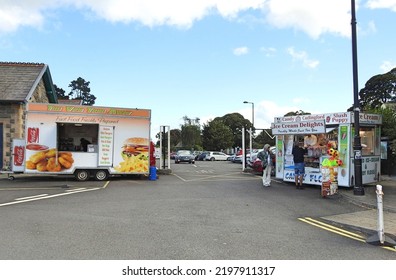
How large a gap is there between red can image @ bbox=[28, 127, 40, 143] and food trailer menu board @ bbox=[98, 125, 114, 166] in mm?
2545

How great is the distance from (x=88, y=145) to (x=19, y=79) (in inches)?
333

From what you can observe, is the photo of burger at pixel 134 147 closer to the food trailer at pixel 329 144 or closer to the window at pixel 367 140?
the food trailer at pixel 329 144

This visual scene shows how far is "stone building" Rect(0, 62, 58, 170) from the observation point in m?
19.4

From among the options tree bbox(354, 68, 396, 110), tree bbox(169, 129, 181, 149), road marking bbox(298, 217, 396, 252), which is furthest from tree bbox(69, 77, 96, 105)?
road marking bbox(298, 217, 396, 252)

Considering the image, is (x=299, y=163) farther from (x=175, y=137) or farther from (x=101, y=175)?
(x=175, y=137)

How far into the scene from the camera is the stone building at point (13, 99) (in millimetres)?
19391

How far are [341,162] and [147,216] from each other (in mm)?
7564

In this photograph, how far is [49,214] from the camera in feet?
27.3

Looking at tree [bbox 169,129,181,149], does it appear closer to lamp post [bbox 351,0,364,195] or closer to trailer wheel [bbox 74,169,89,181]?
trailer wheel [bbox 74,169,89,181]

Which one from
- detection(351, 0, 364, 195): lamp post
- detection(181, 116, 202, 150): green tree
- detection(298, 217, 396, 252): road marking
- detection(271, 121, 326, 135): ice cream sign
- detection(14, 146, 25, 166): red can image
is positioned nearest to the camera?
detection(298, 217, 396, 252): road marking

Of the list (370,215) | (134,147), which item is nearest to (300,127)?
(370,215)

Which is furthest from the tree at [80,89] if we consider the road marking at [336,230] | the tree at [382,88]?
the road marking at [336,230]

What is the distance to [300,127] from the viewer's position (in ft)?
46.9

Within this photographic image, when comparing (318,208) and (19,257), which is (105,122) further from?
(19,257)
